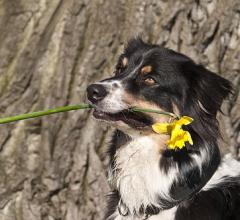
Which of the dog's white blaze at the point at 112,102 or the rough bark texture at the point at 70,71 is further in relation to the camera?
the rough bark texture at the point at 70,71

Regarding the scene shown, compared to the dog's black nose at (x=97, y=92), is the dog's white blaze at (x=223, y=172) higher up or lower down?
lower down

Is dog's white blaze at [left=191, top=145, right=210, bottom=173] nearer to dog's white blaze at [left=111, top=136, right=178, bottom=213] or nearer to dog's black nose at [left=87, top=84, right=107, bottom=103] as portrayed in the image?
dog's white blaze at [left=111, top=136, right=178, bottom=213]

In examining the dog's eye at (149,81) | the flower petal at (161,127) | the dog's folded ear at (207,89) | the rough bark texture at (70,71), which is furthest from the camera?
the rough bark texture at (70,71)

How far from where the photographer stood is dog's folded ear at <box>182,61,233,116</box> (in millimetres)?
4848

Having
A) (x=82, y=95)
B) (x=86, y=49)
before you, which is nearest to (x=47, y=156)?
(x=82, y=95)

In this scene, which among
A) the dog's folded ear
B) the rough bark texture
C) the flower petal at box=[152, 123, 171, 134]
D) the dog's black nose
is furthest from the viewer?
the rough bark texture

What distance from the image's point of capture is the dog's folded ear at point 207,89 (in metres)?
4.85

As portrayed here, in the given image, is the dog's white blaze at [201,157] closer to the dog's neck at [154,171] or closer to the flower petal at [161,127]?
the dog's neck at [154,171]

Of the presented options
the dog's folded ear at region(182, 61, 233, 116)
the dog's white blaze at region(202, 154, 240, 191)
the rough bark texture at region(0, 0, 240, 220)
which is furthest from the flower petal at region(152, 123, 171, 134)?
the rough bark texture at region(0, 0, 240, 220)

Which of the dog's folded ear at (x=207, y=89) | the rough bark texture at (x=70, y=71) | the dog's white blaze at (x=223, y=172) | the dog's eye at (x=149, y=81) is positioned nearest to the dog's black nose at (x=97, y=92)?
the dog's eye at (x=149, y=81)

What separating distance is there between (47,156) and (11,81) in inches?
32.3

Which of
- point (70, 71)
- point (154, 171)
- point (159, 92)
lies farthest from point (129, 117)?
point (70, 71)

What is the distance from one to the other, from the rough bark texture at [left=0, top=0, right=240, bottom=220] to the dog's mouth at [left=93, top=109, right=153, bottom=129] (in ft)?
5.49

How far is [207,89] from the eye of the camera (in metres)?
4.87
